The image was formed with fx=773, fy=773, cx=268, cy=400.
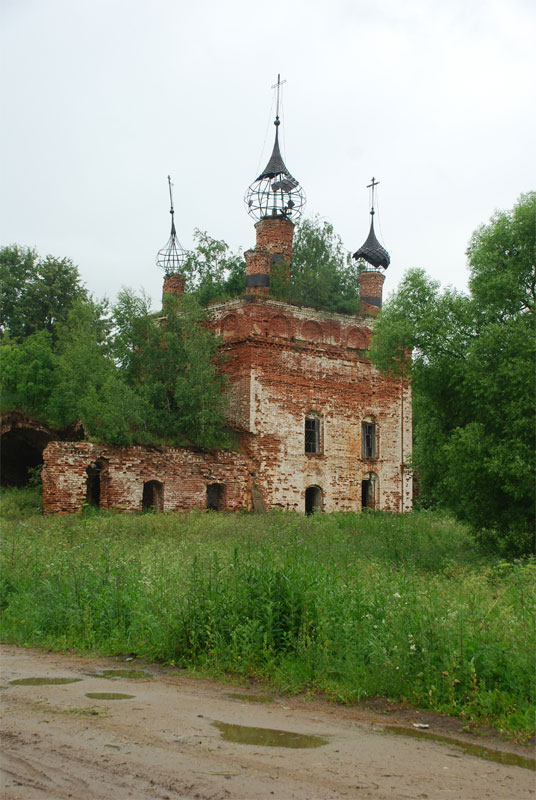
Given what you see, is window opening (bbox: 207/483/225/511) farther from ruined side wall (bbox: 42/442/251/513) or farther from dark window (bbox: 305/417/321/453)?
dark window (bbox: 305/417/321/453)

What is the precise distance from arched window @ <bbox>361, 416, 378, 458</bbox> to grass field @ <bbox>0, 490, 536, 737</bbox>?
53.3 feet

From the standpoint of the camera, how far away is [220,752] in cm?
492

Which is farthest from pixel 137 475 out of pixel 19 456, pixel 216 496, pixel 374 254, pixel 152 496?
pixel 374 254

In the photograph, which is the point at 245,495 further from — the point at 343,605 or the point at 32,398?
the point at 343,605

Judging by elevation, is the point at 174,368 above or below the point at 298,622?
above

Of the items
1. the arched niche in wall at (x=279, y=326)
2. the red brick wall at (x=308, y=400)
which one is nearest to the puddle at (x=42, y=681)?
the red brick wall at (x=308, y=400)

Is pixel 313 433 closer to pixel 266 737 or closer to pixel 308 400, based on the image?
pixel 308 400

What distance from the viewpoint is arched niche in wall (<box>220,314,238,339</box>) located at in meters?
26.7

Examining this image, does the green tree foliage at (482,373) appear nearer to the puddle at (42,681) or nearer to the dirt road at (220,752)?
the dirt road at (220,752)

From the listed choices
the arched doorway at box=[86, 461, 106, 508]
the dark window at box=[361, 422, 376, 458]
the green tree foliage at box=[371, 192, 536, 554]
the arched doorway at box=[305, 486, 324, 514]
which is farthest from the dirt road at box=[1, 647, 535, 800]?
the dark window at box=[361, 422, 376, 458]

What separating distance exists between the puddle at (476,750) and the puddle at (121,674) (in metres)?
2.75

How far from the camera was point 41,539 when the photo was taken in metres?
14.6

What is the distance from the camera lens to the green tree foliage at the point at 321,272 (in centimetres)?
3744

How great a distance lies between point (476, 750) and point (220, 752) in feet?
5.79
